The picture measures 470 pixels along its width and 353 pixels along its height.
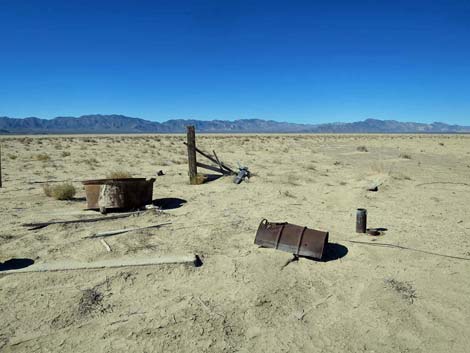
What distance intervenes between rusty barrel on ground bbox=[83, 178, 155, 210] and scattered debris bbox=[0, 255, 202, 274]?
2905 mm

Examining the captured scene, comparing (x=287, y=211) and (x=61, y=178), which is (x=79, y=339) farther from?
(x=61, y=178)

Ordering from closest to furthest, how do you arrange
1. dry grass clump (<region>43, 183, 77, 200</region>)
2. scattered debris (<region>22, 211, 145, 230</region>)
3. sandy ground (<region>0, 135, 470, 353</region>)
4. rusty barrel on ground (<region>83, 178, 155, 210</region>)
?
1. sandy ground (<region>0, 135, 470, 353</region>)
2. scattered debris (<region>22, 211, 145, 230</region>)
3. rusty barrel on ground (<region>83, 178, 155, 210</region>)
4. dry grass clump (<region>43, 183, 77, 200</region>)

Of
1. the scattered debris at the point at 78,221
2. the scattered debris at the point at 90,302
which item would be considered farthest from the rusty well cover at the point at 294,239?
the scattered debris at the point at 78,221

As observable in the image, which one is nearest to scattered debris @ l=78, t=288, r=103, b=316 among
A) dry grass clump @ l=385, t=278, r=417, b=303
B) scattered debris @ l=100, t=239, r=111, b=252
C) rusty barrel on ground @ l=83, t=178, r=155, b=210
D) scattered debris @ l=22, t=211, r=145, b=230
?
scattered debris @ l=100, t=239, r=111, b=252

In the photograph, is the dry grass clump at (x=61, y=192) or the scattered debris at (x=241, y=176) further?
the scattered debris at (x=241, y=176)

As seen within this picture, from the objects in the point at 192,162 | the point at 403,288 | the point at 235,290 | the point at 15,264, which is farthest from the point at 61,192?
the point at 403,288

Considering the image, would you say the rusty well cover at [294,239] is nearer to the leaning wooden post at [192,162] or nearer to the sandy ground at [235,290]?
the sandy ground at [235,290]

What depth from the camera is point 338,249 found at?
6.20m

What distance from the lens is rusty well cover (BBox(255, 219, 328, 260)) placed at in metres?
5.69

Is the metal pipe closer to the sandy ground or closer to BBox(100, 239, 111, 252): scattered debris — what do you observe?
the sandy ground

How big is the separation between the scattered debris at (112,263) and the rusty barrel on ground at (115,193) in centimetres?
291

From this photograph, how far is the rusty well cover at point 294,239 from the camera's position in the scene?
569 cm

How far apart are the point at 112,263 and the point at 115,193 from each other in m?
3.11

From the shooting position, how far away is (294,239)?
5.91 m
